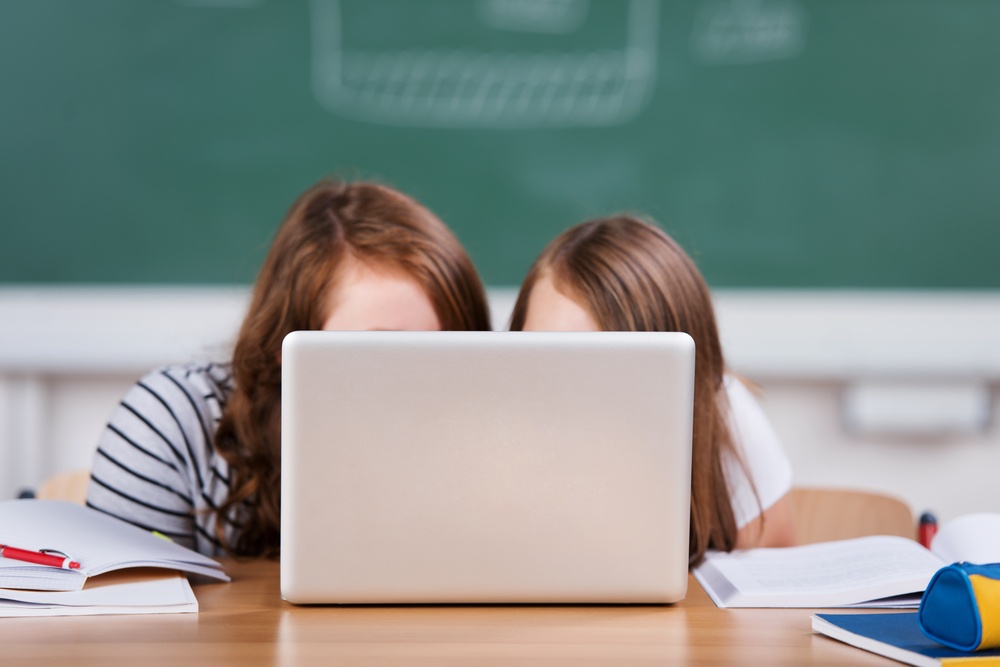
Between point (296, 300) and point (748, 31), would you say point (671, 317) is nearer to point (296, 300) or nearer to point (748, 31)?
point (296, 300)

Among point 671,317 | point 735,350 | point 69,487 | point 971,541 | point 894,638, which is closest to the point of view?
point 894,638

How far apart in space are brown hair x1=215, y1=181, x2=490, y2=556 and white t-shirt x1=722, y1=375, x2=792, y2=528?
0.36 m

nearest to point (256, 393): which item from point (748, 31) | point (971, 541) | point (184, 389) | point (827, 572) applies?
point (184, 389)

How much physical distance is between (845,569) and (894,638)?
0.21 metres

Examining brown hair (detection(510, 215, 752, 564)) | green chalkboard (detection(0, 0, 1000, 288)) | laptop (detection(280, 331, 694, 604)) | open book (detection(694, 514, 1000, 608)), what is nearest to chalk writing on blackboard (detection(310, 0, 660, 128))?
green chalkboard (detection(0, 0, 1000, 288))

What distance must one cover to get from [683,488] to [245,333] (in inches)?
27.9

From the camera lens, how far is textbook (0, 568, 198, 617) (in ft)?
2.38

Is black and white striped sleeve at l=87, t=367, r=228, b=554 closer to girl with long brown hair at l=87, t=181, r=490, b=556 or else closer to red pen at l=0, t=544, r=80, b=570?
girl with long brown hair at l=87, t=181, r=490, b=556

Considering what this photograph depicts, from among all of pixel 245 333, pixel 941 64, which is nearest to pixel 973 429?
pixel 941 64

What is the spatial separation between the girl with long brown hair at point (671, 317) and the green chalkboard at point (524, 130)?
71cm

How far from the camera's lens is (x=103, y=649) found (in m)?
0.64

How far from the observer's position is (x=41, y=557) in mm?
768

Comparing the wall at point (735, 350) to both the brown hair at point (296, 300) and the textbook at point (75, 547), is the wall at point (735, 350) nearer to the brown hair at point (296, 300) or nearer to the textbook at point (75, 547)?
the brown hair at point (296, 300)

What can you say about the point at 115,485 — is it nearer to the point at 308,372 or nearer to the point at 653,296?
the point at 308,372
